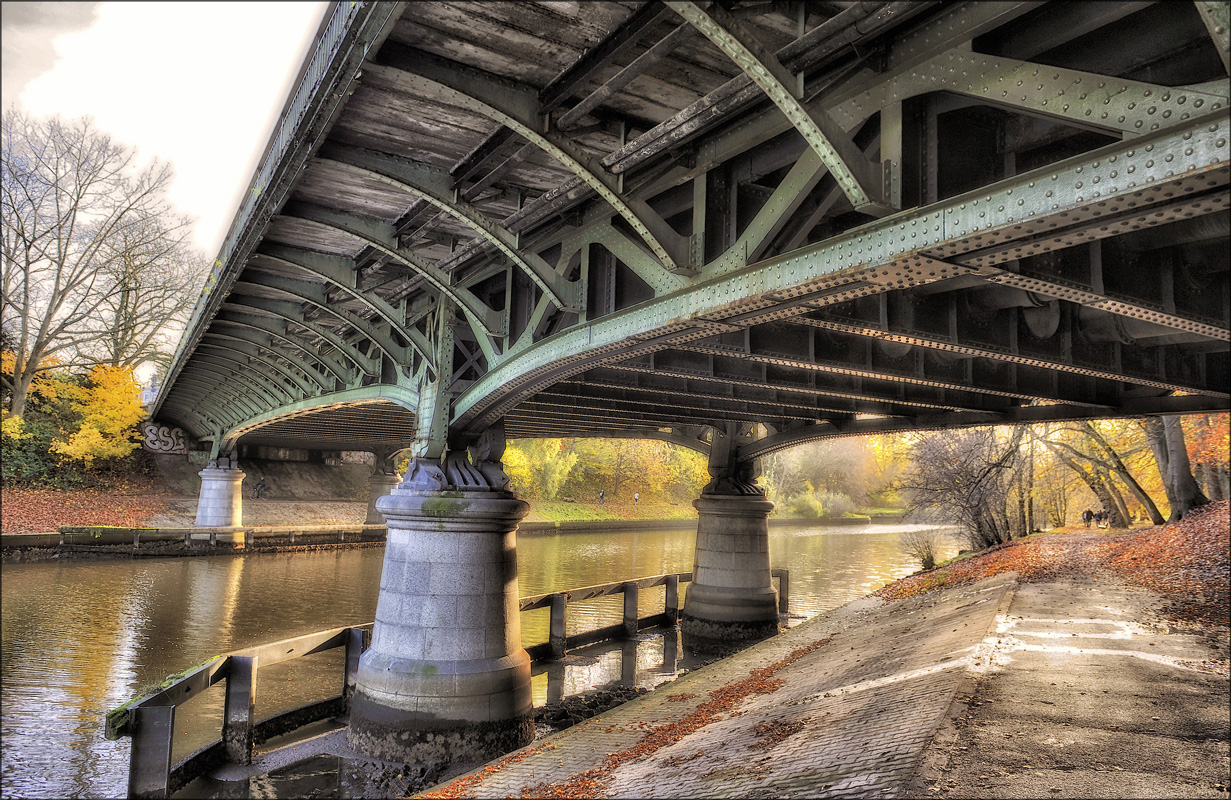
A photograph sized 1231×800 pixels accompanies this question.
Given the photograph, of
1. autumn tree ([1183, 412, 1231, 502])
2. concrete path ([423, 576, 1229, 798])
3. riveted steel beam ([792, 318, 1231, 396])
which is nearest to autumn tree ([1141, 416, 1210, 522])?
autumn tree ([1183, 412, 1231, 502])

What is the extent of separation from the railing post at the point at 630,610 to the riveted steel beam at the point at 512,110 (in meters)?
14.3

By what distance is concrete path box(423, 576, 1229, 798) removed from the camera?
19.9 feet

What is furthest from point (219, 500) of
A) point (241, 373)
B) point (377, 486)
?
Answer: point (241, 373)

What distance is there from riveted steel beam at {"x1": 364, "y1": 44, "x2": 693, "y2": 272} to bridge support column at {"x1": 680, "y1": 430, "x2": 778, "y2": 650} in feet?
50.2

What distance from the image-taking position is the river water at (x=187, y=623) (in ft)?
36.5

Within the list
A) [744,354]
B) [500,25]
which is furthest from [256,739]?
[500,25]

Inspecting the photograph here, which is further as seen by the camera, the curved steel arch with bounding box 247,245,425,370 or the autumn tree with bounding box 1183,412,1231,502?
the autumn tree with bounding box 1183,412,1231,502

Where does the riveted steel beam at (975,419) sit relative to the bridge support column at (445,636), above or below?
above

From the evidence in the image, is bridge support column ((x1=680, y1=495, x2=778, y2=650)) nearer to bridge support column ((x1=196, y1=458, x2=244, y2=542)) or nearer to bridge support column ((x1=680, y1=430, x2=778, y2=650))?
bridge support column ((x1=680, y1=430, x2=778, y2=650))

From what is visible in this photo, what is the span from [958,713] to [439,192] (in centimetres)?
742

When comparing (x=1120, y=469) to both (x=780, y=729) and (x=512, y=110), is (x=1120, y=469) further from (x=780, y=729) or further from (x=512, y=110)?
(x=512, y=110)

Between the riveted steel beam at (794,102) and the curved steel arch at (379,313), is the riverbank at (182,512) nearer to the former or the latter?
the curved steel arch at (379,313)

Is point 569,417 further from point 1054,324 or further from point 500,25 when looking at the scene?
point 500,25

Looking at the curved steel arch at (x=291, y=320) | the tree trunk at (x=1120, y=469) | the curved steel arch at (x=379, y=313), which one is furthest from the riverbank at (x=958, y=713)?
the tree trunk at (x=1120, y=469)
